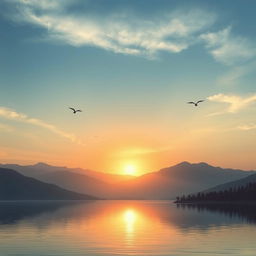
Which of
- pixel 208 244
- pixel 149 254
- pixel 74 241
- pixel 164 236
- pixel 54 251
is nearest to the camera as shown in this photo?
pixel 149 254

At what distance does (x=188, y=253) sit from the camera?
64688 millimetres

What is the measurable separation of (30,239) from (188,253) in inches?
1310

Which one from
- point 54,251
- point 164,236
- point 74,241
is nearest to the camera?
point 54,251

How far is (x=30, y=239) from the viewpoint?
280ft

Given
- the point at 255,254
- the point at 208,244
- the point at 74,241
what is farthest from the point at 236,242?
the point at 74,241

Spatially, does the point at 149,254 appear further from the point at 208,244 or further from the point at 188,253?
the point at 208,244

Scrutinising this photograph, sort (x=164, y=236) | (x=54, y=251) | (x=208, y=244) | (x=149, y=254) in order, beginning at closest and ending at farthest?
(x=149, y=254)
(x=54, y=251)
(x=208, y=244)
(x=164, y=236)

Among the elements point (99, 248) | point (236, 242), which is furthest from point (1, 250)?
point (236, 242)

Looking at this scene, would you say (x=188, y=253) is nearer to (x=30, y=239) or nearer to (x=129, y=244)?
(x=129, y=244)

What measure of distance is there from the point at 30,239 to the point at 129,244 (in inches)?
791

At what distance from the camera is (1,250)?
6956 centimetres

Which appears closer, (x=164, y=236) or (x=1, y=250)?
(x=1, y=250)

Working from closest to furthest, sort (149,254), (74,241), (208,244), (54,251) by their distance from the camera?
(149,254), (54,251), (208,244), (74,241)

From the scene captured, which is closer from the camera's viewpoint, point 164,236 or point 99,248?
point 99,248
